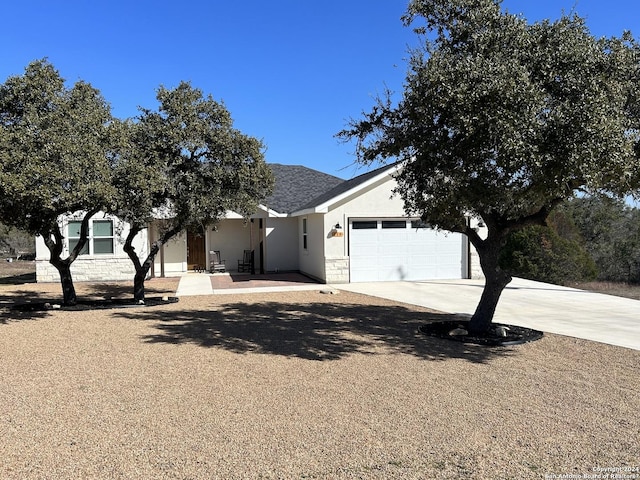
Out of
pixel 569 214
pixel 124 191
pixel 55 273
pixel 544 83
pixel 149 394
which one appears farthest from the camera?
pixel 569 214

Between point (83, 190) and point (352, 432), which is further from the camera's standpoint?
point (83, 190)

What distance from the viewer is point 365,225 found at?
59.5 ft

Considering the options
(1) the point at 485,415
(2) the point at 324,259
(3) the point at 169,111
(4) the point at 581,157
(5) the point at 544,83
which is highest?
(3) the point at 169,111

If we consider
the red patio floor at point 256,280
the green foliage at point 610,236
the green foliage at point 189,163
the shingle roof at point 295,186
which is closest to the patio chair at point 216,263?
the red patio floor at point 256,280

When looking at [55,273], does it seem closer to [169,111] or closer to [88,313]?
[88,313]

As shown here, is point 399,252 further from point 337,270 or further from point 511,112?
point 511,112

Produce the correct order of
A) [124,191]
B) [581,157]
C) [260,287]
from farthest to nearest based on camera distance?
[260,287]
[124,191]
[581,157]

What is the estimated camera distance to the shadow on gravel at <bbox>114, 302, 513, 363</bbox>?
7832mm

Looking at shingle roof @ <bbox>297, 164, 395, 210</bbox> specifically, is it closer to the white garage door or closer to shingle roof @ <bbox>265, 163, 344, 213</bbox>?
the white garage door

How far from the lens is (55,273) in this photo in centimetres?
1880

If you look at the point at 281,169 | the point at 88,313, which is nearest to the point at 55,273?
the point at 88,313

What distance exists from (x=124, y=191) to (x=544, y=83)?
8.31 meters

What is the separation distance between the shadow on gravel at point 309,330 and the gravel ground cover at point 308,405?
0.23ft

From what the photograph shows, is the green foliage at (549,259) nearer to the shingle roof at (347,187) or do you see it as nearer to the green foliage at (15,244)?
the shingle roof at (347,187)
